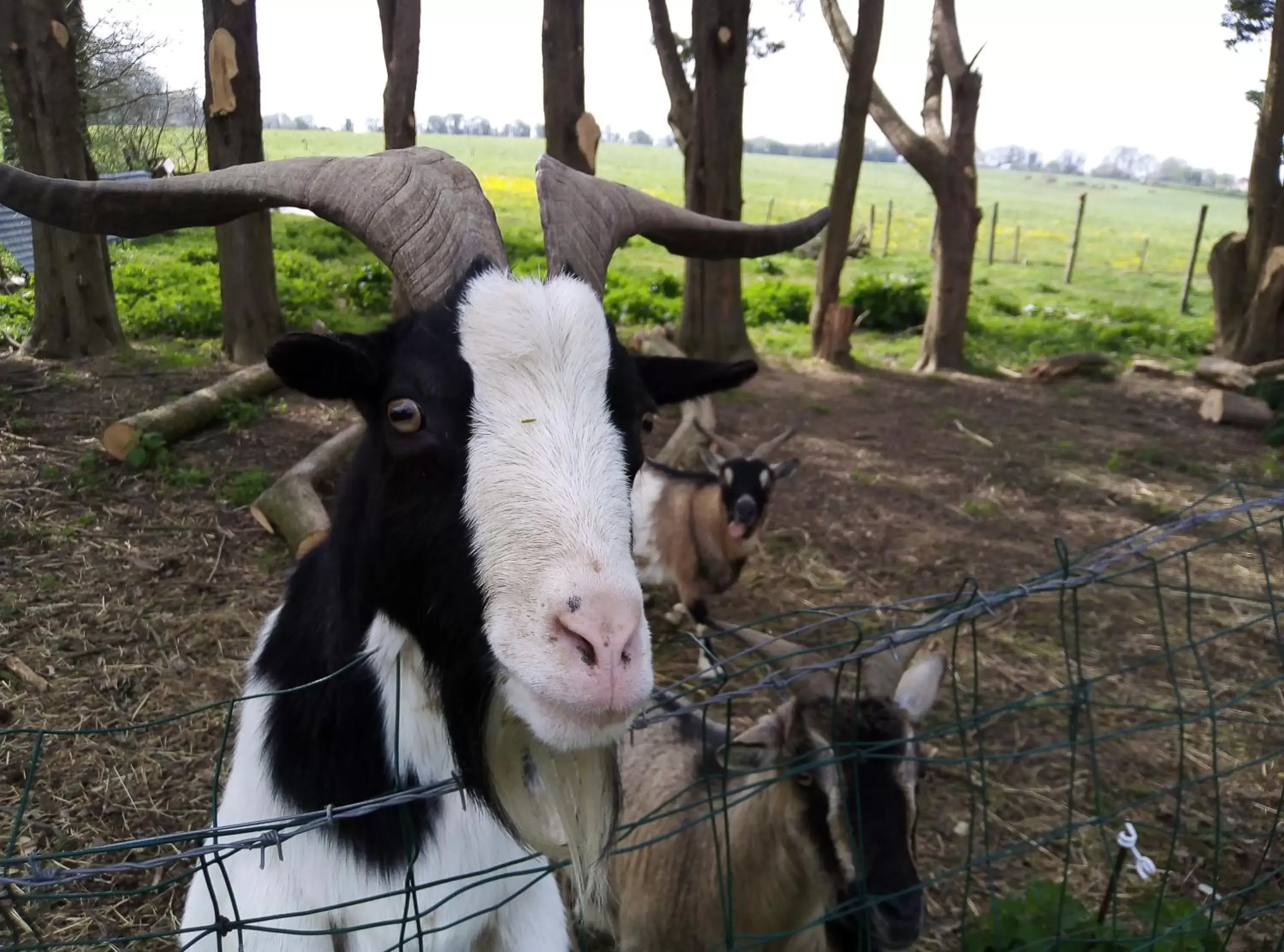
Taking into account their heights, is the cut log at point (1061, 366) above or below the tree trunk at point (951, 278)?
below

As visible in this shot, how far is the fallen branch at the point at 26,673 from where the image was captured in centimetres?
374

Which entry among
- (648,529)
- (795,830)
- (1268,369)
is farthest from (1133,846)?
(1268,369)

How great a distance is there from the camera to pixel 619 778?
70.7 inches

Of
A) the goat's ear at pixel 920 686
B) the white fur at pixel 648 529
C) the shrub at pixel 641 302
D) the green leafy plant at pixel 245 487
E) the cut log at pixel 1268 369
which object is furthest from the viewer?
the shrub at pixel 641 302

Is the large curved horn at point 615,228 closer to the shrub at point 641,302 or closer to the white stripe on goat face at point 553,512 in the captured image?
the white stripe on goat face at point 553,512

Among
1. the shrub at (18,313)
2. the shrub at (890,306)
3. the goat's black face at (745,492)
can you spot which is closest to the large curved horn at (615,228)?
the goat's black face at (745,492)

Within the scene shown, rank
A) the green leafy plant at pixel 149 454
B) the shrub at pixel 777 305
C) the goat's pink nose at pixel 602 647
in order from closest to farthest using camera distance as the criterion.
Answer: the goat's pink nose at pixel 602 647, the green leafy plant at pixel 149 454, the shrub at pixel 777 305

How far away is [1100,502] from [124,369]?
27.2 ft

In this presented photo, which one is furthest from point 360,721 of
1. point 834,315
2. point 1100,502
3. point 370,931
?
point 834,315

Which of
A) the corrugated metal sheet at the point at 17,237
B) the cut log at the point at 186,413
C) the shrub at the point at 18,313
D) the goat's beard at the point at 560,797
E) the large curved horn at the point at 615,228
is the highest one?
the large curved horn at the point at 615,228

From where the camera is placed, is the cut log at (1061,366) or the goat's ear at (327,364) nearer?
the goat's ear at (327,364)

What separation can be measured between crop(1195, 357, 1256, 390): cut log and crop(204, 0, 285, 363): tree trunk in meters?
10.3

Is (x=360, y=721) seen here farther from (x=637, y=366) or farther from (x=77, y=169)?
(x=77, y=169)

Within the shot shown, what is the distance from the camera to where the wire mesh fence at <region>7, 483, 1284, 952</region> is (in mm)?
1821
